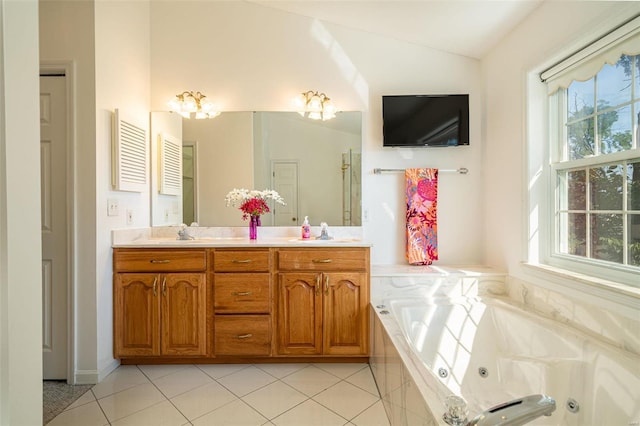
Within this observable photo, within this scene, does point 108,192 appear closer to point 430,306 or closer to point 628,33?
point 430,306

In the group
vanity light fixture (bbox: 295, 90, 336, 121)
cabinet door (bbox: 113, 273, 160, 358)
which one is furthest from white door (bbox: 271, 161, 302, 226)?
cabinet door (bbox: 113, 273, 160, 358)

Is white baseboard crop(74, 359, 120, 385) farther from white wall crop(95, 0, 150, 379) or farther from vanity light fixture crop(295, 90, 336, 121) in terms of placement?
vanity light fixture crop(295, 90, 336, 121)

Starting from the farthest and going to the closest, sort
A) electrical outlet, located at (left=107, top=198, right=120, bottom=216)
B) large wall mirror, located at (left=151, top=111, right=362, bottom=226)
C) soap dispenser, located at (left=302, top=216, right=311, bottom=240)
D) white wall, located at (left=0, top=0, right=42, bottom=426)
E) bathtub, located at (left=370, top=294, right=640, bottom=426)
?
1. large wall mirror, located at (left=151, top=111, right=362, bottom=226)
2. soap dispenser, located at (left=302, top=216, right=311, bottom=240)
3. electrical outlet, located at (left=107, top=198, right=120, bottom=216)
4. bathtub, located at (left=370, top=294, right=640, bottom=426)
5. white wall, located at (left=0, top=0, right=42, bottom=426)

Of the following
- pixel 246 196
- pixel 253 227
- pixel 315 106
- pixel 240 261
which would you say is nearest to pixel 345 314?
pixel 240 261

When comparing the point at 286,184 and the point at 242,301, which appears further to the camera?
the point at 286,184

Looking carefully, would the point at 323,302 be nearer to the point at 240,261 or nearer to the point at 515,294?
the point at 240,261

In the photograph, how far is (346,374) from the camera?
213cm

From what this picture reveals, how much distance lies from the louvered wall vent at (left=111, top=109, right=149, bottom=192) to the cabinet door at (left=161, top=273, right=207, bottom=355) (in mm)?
740

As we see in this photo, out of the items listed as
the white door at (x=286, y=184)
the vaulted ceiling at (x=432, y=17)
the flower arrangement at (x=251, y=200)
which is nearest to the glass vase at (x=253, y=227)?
the flower arrangement at (x=251, y=200)

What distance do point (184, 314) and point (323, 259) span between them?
1.04 meters

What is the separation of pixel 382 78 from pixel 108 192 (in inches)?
90.0

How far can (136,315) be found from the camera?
7.23 ft

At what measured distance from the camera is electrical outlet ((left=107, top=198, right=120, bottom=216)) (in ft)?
7.10

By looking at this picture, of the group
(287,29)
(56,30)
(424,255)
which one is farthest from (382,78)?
(56,30)
